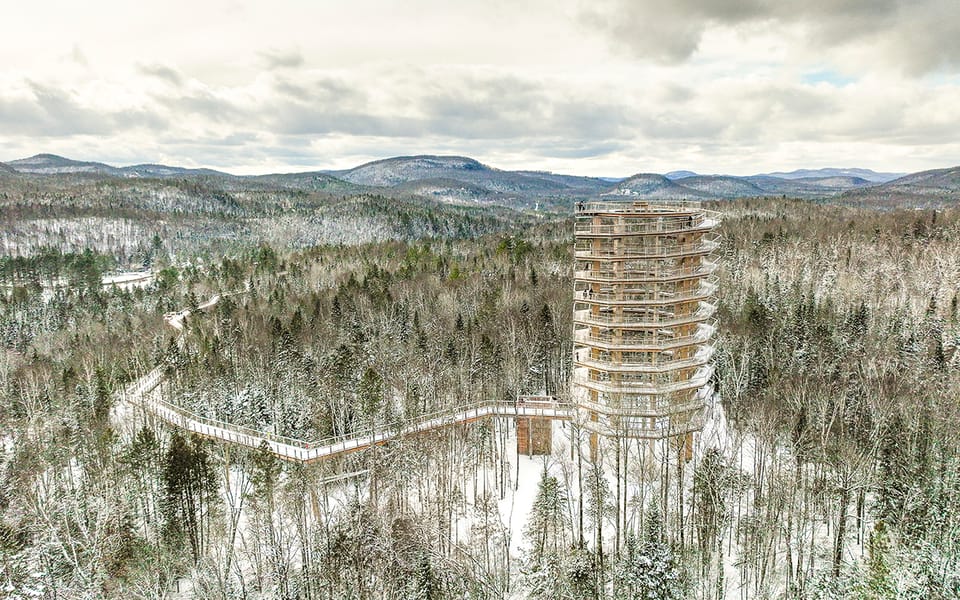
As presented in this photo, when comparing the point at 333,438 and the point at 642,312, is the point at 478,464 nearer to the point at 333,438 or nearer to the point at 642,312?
the point at 333,438

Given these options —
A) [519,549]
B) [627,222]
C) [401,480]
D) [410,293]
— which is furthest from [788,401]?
[410,293]

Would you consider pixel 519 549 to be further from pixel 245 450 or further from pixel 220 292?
pixel 220 292

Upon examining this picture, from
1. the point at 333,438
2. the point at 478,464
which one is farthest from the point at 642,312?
the point at 333,438

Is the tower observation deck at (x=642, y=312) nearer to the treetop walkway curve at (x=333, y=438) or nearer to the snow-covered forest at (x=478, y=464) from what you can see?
the snow-covered forest at (x=478, y=464)

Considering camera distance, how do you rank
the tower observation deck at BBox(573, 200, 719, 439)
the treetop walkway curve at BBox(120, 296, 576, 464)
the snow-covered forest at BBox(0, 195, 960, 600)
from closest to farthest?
1. the snow-covered forest at BBox(0, 195, 960, 600)
2. the tower observation deck at BBox(573, 200, 719, 439)
3. the treetop walkway curve at BBox(120, 296, 576, 464)

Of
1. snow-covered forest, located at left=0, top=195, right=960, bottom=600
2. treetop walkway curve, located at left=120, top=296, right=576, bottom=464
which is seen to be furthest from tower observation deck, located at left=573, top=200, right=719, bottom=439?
treetop walkway curve, located at left=120, top=296, right=576, bottom=464

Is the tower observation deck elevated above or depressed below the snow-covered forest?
above

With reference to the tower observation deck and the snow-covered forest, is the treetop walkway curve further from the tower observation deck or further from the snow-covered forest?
the tower observation deck
